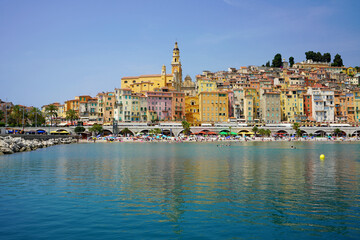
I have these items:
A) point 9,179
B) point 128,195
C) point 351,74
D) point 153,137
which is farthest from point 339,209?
point 351,74

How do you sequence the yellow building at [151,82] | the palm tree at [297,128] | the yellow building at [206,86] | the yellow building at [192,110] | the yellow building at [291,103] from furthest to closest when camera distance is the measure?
the yellow building at [151,82], the yellow building at [206,86], the yellow building at [192,110], the yellow building at [291,103], the palm tree at [297,128]

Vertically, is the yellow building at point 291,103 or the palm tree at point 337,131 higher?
the yellow building at point 291,103

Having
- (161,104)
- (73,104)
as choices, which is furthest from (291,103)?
(73,104)

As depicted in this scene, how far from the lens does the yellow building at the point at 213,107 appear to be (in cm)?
10488

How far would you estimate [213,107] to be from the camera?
105m

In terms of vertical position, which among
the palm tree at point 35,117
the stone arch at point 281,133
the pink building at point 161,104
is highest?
the pink building at point 161,104

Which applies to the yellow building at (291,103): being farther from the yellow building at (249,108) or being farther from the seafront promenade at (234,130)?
the yellow building at (249,108)

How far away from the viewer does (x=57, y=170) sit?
25188 millimetres

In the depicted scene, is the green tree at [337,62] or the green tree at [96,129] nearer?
the green tree at [96,129]

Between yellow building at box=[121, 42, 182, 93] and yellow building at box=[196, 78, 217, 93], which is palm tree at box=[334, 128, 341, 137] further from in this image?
yellow building at box=[121, 42, 182, 93]

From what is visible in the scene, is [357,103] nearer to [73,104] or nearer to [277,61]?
[277,61]

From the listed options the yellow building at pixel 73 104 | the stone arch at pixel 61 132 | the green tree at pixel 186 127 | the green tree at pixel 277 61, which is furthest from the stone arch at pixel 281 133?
the green tree at pixel 277 61

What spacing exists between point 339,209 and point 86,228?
999 centimetres

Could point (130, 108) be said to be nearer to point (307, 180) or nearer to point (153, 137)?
point (153, 137)
